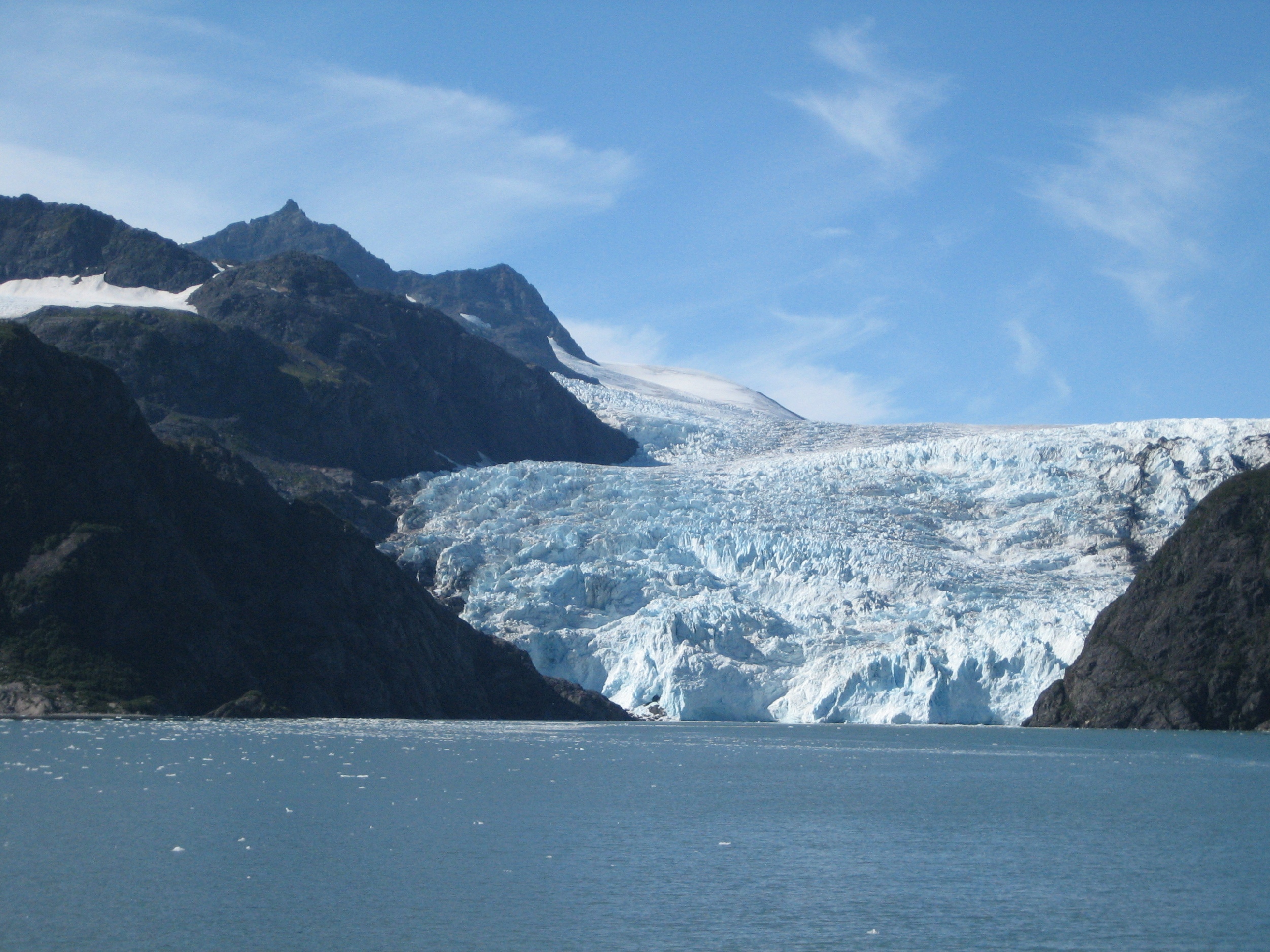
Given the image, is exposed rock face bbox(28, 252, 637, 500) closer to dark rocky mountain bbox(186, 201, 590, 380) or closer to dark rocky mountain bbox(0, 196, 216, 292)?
dark rocky mountain bbox(0, 196, 216, 292)

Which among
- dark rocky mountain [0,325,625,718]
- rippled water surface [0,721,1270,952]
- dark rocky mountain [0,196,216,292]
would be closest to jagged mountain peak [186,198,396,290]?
dark rocky mountain [0,196,216,292]

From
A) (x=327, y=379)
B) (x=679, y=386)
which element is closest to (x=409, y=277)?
(x=679, y=386)

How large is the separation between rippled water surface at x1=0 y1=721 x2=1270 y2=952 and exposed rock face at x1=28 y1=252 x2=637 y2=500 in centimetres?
4974

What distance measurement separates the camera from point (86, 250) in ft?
381

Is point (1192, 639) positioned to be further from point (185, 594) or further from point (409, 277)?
point (409, 277)

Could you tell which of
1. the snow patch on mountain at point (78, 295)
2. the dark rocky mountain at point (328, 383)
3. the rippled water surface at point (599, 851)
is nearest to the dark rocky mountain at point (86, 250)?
the snow patch on mountain at point (78, 295)

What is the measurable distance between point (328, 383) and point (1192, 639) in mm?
59985

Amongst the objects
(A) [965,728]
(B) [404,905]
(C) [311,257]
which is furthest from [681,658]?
(C) [311,257]

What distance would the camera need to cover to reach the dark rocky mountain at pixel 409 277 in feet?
511

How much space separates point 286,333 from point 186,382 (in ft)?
49.3

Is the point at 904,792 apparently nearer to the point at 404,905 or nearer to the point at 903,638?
the point at 404,905

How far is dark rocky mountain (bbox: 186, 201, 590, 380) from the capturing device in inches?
6137

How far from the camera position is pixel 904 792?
34.0 meters

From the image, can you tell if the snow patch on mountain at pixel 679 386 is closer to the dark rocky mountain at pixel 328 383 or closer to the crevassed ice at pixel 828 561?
the dark rocky mountain at pixel 328 383
